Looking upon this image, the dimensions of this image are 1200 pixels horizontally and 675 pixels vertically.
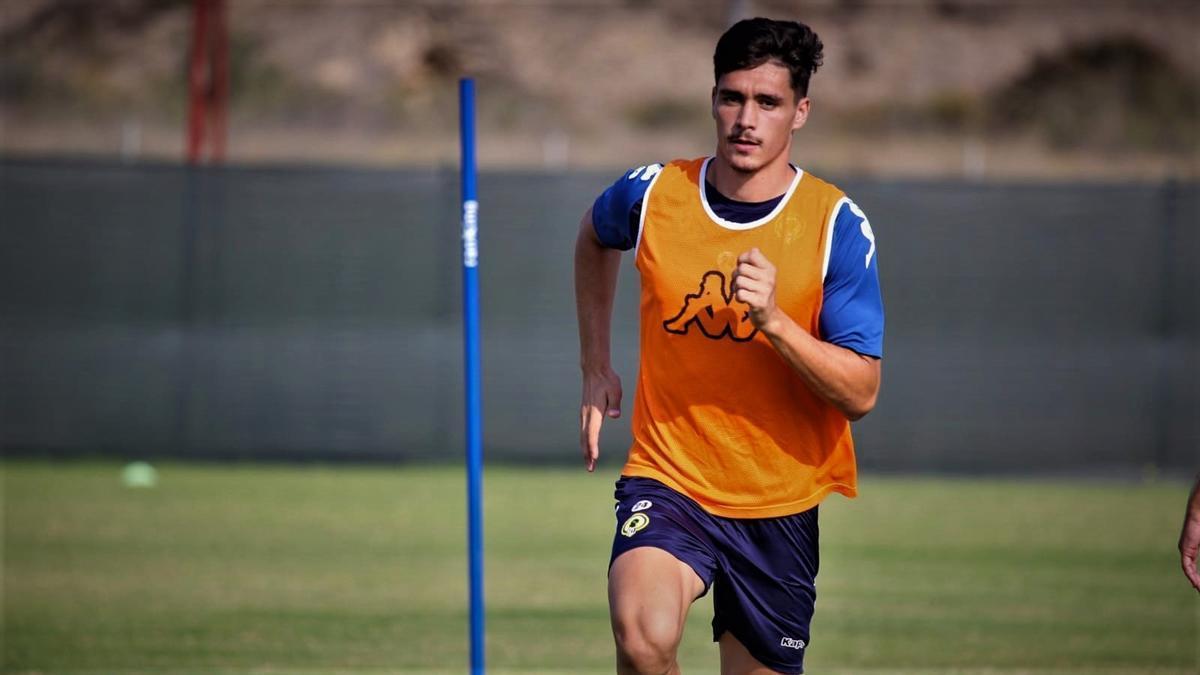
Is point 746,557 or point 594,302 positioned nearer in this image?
point 746,557

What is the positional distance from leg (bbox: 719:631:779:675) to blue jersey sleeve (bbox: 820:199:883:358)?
0.96 m

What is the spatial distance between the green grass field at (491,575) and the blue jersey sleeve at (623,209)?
8.79 ft

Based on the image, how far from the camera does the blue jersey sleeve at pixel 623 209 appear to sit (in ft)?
15.6

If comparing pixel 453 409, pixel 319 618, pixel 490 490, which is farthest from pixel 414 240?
pixel 319 618

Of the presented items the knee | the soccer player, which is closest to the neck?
the soccer player

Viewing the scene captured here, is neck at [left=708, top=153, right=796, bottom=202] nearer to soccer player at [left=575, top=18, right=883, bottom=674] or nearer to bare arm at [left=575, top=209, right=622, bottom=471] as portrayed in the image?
soccer player at [left=575, top=18, right=883, bottom=674]

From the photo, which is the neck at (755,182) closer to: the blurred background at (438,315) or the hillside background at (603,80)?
the blurred background at (438,315)

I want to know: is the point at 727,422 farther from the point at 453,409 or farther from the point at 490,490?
the point at 453,409

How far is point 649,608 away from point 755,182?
4.05 feet

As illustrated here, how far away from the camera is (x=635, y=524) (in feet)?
14.9

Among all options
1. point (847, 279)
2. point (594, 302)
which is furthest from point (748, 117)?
point (594, 302)

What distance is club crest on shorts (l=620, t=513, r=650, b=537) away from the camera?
14.8 ft

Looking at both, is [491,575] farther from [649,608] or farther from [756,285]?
[756,285]

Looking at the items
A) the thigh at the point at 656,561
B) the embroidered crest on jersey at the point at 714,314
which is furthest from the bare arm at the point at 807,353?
the thigh at the point at 656,561
